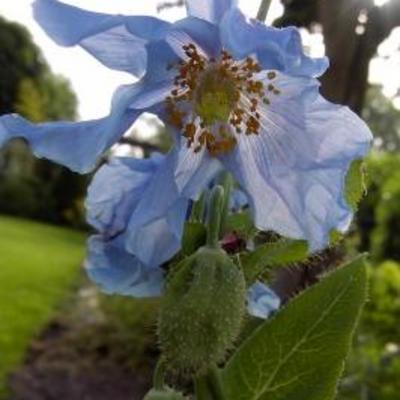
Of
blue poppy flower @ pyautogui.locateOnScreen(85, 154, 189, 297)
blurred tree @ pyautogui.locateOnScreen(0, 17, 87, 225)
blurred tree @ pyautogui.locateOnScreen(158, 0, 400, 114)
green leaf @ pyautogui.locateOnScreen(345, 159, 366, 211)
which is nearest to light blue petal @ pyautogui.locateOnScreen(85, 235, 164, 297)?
blue poppy flower @ pyautogui.locateOnScreen(85, 154, 189, 297)

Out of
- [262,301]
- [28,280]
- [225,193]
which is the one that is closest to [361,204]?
[262,301]

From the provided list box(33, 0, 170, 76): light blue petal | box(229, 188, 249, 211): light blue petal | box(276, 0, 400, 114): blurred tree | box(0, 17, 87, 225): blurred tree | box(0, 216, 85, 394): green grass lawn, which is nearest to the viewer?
box(33, 0, 170, 76): light blue petal

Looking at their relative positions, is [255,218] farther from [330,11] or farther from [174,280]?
[330,11]

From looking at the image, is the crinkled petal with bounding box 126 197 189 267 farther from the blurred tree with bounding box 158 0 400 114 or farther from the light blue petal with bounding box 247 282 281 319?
the blurred tree with bounding box 158 0 400 114

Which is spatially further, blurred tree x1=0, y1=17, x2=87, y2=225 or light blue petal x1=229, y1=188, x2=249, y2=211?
blurred tree x1=0, y1=17, x2=87, y2=225

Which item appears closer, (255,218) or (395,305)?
(255,218)

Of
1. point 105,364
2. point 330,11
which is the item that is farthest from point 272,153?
point 105,364
